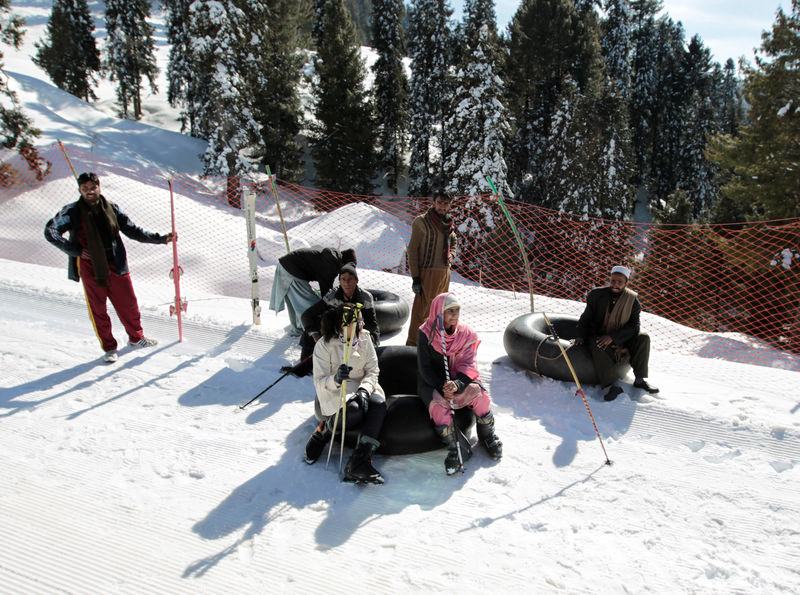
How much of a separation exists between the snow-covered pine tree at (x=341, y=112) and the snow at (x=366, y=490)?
19745 mm

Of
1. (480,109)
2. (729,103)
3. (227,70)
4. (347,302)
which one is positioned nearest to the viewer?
(347,302)

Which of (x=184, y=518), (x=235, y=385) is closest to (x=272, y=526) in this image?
(x=184, y=518)

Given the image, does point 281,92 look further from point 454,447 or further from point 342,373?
point 454,447

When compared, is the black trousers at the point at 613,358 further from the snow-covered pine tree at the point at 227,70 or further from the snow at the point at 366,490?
the snow-covered pine tree at the point at 227,70

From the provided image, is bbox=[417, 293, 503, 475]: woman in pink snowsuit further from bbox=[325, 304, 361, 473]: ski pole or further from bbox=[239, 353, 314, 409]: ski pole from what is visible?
bbox=[239, 353, 314, 409]: ski pole

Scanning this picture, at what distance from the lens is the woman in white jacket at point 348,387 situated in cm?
317

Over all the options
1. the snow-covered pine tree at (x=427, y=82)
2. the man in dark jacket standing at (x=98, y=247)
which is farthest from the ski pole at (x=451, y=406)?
the snow-covered pine tree at (x=427, y=82)

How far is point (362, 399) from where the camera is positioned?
3.23 metres

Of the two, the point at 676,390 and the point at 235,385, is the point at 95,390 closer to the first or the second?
the point at 235,385

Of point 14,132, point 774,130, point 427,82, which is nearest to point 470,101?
point 427,82

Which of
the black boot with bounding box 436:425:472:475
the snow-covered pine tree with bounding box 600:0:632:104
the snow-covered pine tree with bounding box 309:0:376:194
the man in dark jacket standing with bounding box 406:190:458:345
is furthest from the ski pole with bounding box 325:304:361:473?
the snow-covered pine tree with bounding box 600:0:632:104

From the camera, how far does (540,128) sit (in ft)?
84.2

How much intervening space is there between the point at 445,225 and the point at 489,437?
2275 mm

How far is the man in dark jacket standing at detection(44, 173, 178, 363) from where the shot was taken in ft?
14.0
